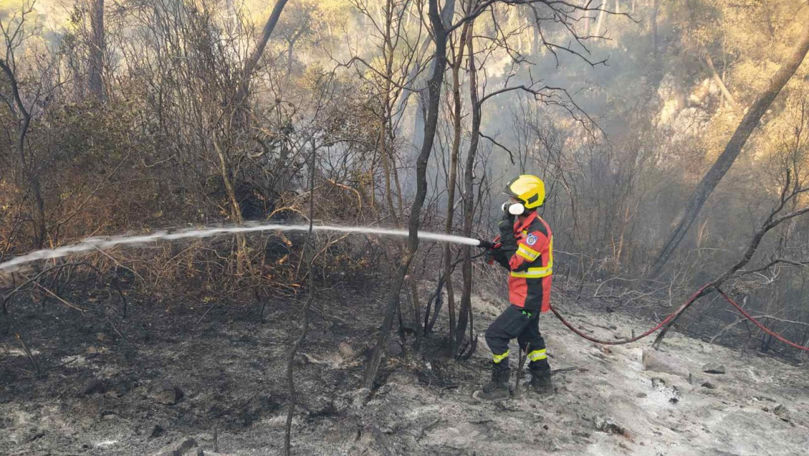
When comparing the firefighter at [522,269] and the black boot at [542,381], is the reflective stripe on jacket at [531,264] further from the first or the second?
the black boot at [542,381]

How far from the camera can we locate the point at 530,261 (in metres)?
3.81

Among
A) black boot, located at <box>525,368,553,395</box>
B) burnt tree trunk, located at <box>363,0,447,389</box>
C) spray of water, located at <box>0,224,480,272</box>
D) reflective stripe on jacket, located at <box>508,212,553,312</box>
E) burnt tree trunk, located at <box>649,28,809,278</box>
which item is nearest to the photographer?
burnt tree trunk, located at <box>363,0,447,389</box>

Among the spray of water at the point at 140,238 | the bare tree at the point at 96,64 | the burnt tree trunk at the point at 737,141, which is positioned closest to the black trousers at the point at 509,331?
the spray of water at the point at 140,238

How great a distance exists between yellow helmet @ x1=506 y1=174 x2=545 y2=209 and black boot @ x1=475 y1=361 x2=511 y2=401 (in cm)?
134

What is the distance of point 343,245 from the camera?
597 cm

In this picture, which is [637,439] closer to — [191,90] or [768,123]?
[191,90]

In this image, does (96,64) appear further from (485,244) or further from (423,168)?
(485,244)

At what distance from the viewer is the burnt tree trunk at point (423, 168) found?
336 centimetres

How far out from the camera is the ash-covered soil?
3186mm

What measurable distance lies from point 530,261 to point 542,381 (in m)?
1.11

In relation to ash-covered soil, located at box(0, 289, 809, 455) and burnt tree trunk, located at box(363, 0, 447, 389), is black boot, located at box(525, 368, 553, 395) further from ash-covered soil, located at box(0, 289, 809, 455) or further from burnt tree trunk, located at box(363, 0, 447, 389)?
burnt tree trunk, located at box(363, 0, 447, 389)

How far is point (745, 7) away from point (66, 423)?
61.5 ft

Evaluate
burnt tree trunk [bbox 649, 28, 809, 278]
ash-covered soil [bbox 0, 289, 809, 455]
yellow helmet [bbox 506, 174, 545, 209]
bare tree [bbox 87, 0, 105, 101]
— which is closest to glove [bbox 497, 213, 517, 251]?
yellow helmet [bbox 506, 174, 545, 209]

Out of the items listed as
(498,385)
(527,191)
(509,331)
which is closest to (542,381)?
(498,385)
